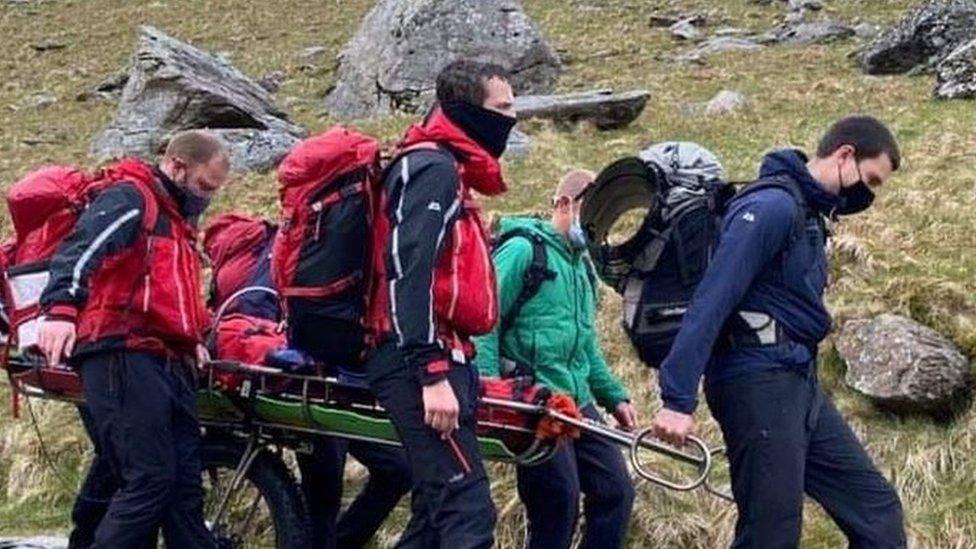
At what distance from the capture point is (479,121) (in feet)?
22.0

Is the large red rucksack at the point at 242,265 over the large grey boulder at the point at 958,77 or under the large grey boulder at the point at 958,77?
over

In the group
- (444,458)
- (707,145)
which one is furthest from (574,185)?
(707,145)

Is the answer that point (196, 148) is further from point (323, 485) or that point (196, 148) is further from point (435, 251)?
point (323, 485)

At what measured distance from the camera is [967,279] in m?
11.2

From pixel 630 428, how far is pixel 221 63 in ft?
51.4

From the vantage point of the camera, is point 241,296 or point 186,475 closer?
point 186,475

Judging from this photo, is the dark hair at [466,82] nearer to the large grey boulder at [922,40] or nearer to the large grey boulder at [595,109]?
the large grey boulder at [595,109]

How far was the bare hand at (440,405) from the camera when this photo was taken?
639 centimetres

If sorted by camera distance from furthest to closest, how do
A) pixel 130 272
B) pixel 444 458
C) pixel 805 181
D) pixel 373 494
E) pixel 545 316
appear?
1. pixel 373 494
2. pixel 545 316
3. pixel 130 272
4. pixel 805 181
5. pixel 444 458

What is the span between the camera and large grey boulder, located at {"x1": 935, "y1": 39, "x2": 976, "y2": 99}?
59.1 feet

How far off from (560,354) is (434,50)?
15884 millimetres

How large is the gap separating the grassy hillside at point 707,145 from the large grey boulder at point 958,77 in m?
0.39

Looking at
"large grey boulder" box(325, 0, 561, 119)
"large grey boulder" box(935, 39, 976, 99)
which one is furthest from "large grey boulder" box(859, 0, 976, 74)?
"large grey boulder" box(325, 0, 561, 119)

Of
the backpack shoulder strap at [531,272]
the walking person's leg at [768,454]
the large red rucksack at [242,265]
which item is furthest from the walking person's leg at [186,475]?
the walking person's leg at [768,454]
